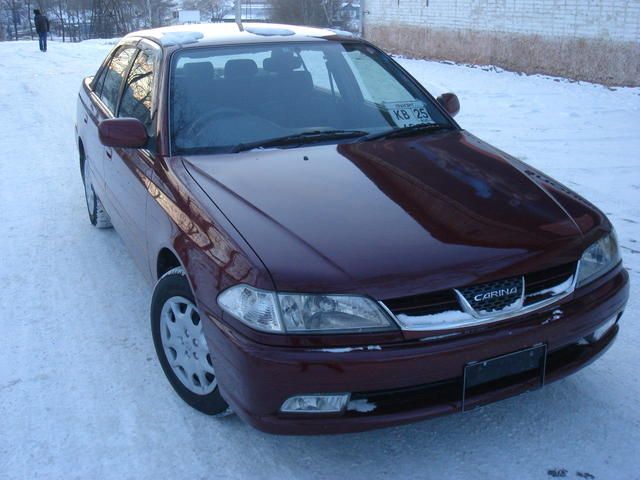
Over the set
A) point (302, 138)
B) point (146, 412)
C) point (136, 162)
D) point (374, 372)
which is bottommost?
point (146, 412)

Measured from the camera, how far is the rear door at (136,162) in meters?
3.60

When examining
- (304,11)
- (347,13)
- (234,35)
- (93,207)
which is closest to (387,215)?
(234,35)

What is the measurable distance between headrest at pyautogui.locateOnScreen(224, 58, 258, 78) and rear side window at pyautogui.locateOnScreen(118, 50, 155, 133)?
16.8 inches

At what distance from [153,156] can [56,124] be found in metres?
7.16

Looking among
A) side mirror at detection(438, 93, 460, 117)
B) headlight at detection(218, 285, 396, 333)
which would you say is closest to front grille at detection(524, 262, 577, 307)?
headlight at detection(218, 285, 396, 333)

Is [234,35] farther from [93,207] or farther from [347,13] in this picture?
[347,13]

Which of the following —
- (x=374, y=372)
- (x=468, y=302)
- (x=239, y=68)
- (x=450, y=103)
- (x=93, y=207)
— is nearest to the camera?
(x=374, y=372)

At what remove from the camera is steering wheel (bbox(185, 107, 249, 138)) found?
3529 millimetres

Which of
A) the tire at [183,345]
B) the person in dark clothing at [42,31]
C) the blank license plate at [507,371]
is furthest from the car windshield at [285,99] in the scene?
the person in dark clothing at [42,31]

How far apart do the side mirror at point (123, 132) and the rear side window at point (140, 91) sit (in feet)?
0.50

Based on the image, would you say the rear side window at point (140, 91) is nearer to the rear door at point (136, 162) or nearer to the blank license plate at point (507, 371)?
the rear door at point (136, 162)

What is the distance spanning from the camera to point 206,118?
359cm

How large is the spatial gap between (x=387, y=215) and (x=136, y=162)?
5.18 ft

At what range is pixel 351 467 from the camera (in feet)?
8.98
